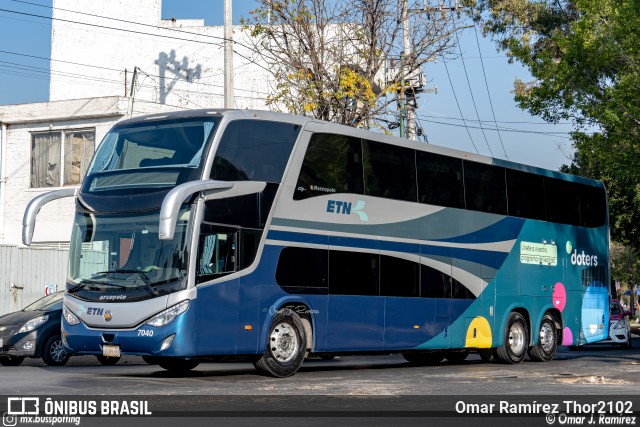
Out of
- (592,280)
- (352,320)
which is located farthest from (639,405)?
(592,280)

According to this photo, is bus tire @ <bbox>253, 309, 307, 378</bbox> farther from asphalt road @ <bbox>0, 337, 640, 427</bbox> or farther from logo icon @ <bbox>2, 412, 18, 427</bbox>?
logo icon @ <bbox>2, 412, 18, 427</bbox>

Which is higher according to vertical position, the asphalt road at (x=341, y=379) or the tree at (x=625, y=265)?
the tree at (x=625, y=265)

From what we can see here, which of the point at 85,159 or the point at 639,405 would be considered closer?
the point at 639,405

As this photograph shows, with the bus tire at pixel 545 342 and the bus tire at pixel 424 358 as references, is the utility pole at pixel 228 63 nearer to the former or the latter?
the bus tire at pixel 424 358

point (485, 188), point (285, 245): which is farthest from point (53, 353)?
point (485, 188)

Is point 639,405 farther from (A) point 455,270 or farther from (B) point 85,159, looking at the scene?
(B) point 85,159

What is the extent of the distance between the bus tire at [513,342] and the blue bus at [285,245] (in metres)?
0.04

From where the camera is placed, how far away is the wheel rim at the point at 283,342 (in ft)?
55.0

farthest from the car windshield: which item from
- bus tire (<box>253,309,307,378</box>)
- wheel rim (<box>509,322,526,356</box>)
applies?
wheel rim (<box>509,322,526,356</box>)

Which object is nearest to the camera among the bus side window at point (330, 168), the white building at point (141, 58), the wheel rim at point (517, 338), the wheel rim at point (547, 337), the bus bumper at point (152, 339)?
the bus bumper at point (152, 339)

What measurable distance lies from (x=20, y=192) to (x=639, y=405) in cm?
2735

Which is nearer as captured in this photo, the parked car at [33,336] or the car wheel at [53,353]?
the parked car at [33,336]

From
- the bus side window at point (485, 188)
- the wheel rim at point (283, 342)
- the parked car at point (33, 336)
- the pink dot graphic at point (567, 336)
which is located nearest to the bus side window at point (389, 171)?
the bus side window at point (485, 188)

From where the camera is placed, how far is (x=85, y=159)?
112 feet
